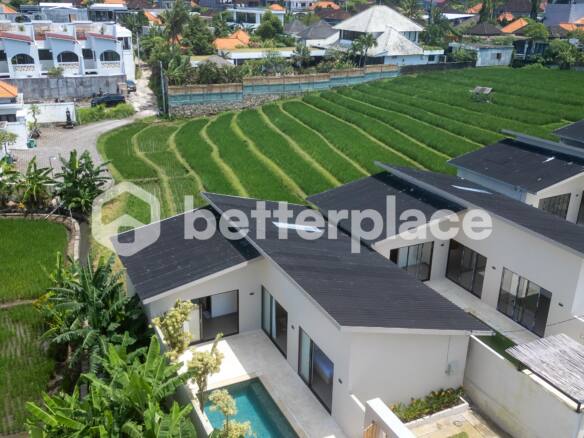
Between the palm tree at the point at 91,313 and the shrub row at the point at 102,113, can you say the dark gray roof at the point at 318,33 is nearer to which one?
the shrub row at the point at 102,113

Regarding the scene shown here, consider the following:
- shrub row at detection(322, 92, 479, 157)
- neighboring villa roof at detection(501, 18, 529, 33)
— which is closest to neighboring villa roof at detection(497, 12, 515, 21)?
neighboring villa roof at detection(501, 18, 529, 33)

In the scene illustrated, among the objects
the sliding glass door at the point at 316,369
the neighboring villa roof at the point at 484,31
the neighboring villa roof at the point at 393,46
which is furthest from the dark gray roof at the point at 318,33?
the sliding glass door at the point at 316,369

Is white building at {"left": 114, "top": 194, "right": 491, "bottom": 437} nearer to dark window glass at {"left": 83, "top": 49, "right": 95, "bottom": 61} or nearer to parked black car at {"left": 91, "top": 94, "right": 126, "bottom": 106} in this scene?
parked black car at {"left": 91, "top": 94, "right": 126, "bottom": 106}

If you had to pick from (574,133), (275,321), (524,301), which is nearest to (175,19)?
(574,133)

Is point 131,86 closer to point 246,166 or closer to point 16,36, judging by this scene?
point 16,36

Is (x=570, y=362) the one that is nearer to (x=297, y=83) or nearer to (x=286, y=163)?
(x=286, y=163)

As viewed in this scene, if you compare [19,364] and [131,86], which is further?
[131,86]
